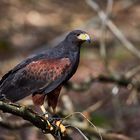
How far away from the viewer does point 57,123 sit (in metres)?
7.41

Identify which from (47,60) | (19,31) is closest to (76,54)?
(47,60)

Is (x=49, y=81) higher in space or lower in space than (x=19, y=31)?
lower

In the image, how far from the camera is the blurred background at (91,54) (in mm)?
10617

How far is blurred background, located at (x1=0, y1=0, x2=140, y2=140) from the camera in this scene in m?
10.6

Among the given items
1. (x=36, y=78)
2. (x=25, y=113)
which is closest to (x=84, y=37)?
(x=36, y=78)

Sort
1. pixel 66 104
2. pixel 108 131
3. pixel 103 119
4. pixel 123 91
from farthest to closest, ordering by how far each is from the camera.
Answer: pixel 123 91 → pixel 103 119 → pixel 66 104 → pixel 108 131

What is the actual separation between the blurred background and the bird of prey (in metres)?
2.07

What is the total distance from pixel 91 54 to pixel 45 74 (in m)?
9.08

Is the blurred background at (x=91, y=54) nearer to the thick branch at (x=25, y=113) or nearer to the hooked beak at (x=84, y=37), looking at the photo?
the hooked beak at (x=84, y=37)

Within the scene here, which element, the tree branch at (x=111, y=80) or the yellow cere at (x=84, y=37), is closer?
the yellow cere at (x=84, y=37)

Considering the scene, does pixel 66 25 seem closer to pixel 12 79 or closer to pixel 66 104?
pixel 66 104

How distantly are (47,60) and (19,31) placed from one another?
1102 cm

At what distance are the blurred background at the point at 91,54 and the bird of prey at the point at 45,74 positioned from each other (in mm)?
2072

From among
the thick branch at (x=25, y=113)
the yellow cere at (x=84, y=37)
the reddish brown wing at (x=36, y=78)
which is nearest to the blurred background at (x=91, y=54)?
the reddish brown wing at (x=36, y=78)
